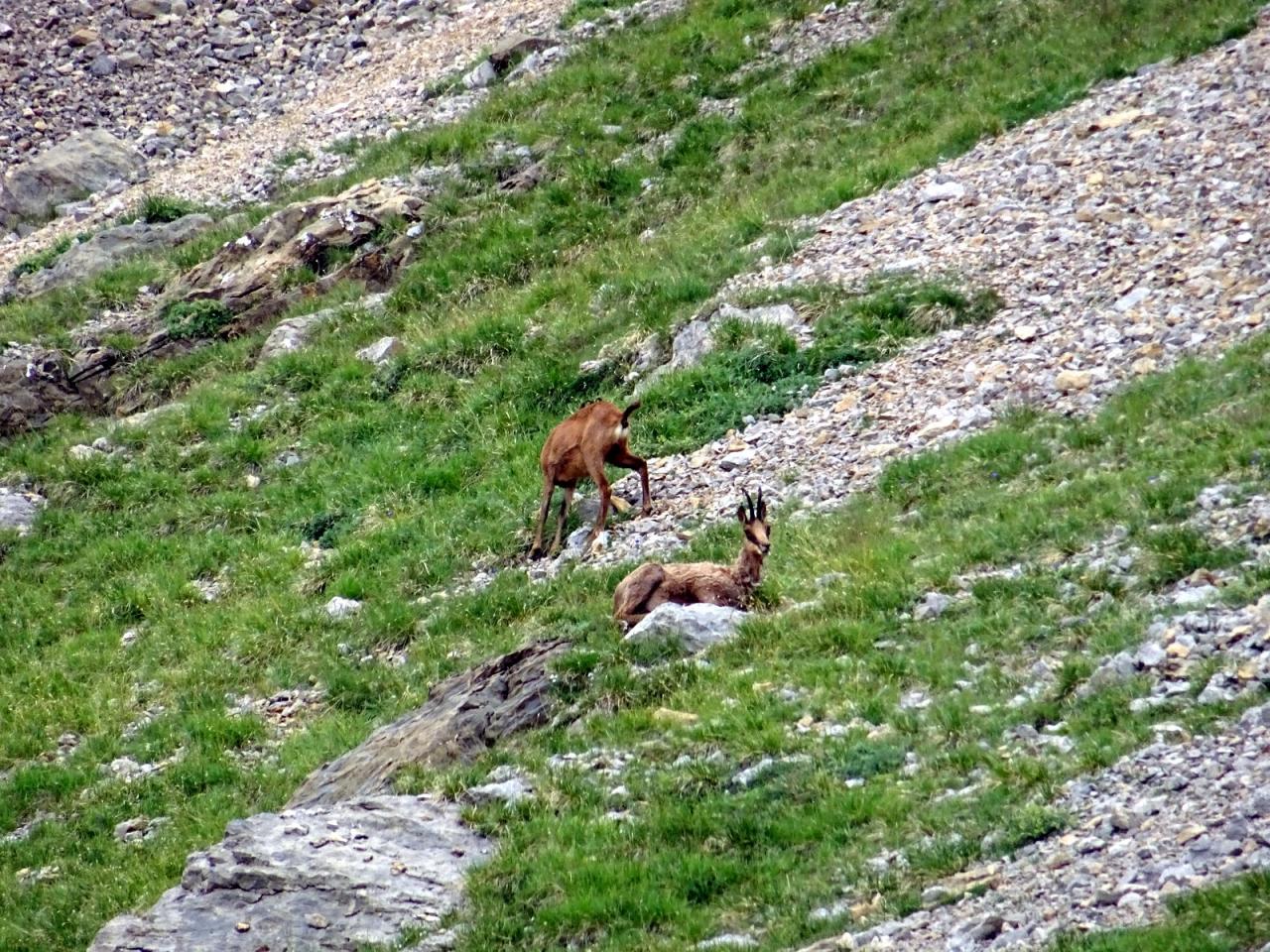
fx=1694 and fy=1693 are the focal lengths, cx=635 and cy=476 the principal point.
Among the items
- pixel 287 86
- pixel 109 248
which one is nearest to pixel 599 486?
pixel 109 248

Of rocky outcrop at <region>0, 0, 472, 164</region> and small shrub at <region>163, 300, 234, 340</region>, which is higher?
rocky outcrop at <region>0, 0, 472, 164</region>

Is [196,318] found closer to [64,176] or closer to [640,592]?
[64,176]

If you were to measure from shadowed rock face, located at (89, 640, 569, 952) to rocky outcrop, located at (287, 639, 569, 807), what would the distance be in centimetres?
17

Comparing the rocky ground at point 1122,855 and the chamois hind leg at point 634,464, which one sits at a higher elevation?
the rocky ground at point 1122,855

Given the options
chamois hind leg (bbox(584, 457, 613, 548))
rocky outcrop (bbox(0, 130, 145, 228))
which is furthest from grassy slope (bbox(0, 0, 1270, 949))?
rocky outcrop (bbox(0, 130, 145, 228))

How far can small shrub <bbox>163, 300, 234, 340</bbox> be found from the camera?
23.3 m

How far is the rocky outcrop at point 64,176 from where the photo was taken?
29578 millimetres

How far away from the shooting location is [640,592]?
12992 mm

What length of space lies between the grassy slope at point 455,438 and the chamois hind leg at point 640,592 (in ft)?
1.08

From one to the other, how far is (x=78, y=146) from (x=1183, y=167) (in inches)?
817

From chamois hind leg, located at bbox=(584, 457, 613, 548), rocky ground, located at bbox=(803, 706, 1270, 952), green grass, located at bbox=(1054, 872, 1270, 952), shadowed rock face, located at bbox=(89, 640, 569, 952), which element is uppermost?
green grass, located at bbox=(1054, 872, 1270, 952)

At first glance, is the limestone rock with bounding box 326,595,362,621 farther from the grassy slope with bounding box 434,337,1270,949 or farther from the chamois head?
the chamois head

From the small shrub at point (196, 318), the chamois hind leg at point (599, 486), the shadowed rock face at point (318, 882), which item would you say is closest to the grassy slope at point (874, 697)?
the shadowed rock face at point (318, 882)

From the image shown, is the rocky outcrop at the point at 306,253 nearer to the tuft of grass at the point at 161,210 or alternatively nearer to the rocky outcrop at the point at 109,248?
the rocky outcrop at the point at 109,248
